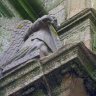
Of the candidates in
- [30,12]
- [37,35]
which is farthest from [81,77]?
[30,12]

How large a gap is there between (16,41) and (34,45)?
923 millimetres

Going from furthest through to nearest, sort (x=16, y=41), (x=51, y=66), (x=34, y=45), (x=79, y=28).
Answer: (x=79, y=28)
(x=16, y=41)
(x=34, y=45)
(x=51, y=66)

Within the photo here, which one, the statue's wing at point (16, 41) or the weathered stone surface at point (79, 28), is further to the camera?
the weathered stone surface at point (79, 28)

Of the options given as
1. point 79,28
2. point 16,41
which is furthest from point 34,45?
point 79,28

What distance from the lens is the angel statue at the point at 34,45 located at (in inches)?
202

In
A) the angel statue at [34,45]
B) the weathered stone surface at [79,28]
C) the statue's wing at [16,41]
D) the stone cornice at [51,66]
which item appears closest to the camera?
the stone cornice at [51,66]

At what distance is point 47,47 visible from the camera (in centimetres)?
533

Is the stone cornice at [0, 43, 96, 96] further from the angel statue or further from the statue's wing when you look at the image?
the statue's wing

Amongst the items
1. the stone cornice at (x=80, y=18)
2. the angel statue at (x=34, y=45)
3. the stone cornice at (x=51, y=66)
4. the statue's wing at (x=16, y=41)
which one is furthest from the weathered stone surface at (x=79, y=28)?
the stone cornice at (x=51, y=66)

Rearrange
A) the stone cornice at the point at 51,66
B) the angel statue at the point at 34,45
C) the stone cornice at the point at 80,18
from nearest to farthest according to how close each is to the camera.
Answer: the stone cornice at the point at 51,66, the angel statue at the point at 34,45, the stone cornice at the point at 80,18

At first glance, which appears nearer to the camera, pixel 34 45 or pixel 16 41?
pixel 34 45

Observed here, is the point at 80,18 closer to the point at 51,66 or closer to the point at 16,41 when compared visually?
the point at 16,41

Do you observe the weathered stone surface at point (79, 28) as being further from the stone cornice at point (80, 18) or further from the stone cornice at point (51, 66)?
the stone cornice at point (51, 66)

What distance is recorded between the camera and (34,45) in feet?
17.3
